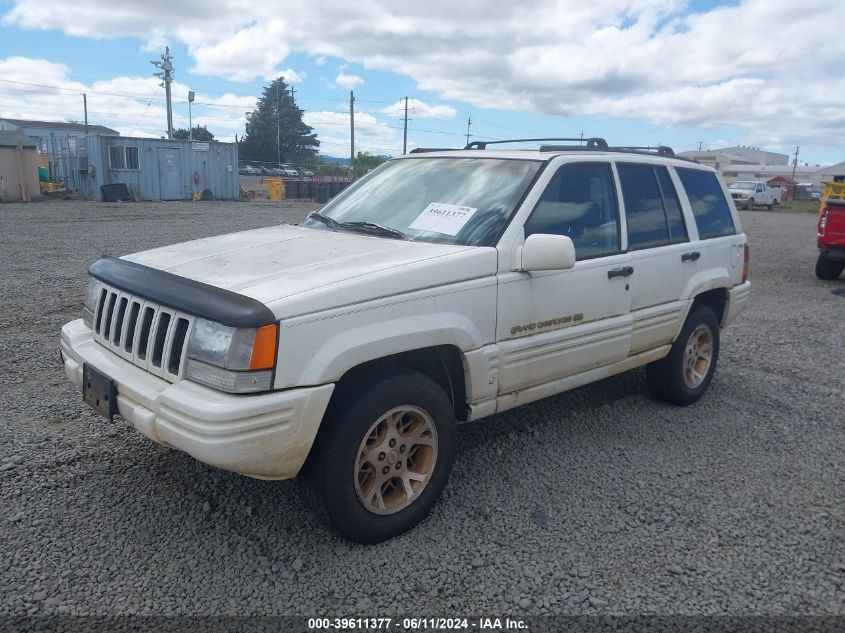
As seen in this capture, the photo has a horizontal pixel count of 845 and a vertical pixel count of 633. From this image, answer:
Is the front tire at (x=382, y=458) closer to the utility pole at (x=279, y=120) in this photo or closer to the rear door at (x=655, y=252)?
the rear door at (x=655, y=252)

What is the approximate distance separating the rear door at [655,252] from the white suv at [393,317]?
15 mm

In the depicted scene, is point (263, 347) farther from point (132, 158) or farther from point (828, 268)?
point (132, 158)

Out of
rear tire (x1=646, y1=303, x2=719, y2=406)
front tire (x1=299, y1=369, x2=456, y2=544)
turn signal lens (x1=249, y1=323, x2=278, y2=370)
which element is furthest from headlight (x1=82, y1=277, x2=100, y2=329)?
rear tire (x1=646, y1=303, x2=719, y2=406)

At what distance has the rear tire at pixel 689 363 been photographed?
4.93 m

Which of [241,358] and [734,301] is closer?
[241,358]

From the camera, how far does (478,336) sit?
11.0 feet

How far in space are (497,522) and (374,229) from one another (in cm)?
173

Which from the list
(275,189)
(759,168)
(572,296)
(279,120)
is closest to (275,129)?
(279,120)

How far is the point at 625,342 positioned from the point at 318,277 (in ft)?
7.30

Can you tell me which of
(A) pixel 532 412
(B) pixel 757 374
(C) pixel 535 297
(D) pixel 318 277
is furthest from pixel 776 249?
(D) pixel 318 277

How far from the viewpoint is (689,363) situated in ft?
16.8

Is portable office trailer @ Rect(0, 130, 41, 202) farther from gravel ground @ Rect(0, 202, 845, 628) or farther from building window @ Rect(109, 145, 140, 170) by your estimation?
gravel ground @ Rect(0, 202, 845, 628)

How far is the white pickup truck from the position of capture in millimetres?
37375

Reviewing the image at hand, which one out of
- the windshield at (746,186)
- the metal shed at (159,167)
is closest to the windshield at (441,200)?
the metal shed at (159,167)
